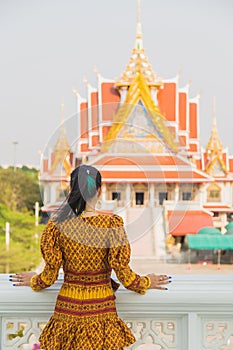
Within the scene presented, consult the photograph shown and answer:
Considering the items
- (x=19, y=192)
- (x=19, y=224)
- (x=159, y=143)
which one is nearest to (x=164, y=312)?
(x=159, y=143)

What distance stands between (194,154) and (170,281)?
976cm

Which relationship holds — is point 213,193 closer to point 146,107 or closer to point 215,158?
point 215,158

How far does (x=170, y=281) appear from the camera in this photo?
3.42 feet

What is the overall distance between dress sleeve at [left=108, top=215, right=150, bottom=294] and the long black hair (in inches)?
2.3

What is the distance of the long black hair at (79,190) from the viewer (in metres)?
Answer: 0.96

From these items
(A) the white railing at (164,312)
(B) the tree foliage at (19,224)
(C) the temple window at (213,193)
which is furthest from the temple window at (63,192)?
(C) the temple window at (213,193)

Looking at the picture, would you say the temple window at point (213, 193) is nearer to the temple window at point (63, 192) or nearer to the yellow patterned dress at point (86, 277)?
the temple window at point (63, 192)

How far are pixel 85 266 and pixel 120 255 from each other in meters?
0.06

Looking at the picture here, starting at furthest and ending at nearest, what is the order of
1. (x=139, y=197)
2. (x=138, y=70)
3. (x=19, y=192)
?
(x=19, y=192) < (x=138, y=70) < (x=139, y=197)

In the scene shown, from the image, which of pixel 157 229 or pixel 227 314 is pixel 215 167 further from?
pixel 227 314

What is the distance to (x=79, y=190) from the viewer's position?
97 centimetres

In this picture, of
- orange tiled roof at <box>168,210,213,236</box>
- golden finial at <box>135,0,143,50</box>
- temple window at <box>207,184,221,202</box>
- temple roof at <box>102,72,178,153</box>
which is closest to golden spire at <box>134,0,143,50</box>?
golden finial at <box>135,0,143,50</box>

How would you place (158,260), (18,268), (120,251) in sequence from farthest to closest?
(158,260) < (18,268) < (120,251)

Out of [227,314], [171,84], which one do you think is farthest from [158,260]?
[227,314]
